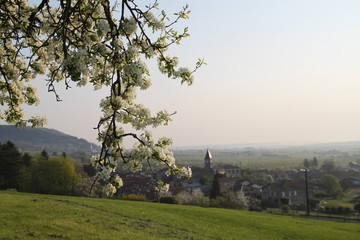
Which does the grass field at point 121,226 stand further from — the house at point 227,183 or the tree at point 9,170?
the house at point 227,183

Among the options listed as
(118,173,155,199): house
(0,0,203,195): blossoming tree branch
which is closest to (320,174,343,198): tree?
(118,173,155,199): house

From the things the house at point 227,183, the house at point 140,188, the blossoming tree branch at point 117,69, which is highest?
the blossoming tree branch at point 117,69

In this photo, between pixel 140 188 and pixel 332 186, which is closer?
pixel 140 188

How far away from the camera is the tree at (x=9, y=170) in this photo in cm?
5241

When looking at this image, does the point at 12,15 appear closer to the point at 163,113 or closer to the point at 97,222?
the point at 163,113

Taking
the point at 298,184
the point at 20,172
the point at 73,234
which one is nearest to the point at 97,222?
the point at 73,234

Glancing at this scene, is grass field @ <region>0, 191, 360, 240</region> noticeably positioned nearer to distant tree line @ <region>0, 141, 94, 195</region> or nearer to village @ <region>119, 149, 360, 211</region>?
village @ <region>119, 149, 360, 211</region>

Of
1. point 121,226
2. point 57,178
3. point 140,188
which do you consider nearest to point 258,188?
point 140,188

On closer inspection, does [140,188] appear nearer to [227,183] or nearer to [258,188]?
[227,183]

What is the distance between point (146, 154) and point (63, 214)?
15053mm

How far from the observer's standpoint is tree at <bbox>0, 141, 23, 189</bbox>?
5241 centimetres

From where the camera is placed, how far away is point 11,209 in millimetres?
17406

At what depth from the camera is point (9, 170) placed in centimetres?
5253

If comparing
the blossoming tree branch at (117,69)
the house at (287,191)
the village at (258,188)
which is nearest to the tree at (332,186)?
the village at (258,188)
